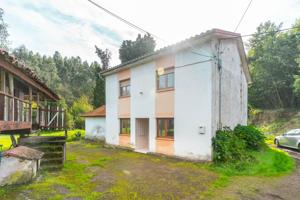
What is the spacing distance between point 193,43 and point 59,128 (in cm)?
858

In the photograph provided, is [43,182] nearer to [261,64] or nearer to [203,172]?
[203,172]

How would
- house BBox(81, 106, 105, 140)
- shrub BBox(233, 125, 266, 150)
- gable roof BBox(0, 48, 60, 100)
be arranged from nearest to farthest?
gable roof BBox(0, 48, 60, 100), shrub BBox(233, 125, 266, 150), house BBox(81, 106, 105, 140)

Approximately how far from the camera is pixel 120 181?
7.25 m

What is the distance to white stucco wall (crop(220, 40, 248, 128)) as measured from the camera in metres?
11.3

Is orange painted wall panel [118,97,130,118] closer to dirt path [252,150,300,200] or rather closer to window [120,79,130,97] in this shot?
window [120,79,130,97]

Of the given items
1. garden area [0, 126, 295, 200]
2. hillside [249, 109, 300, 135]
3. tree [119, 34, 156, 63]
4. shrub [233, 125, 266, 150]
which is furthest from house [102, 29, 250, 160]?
hillside [249, 109, 300, 135]

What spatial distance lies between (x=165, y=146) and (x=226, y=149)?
3.52 m

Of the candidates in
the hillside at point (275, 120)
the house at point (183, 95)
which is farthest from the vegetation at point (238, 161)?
the hillside at point (275, 120)

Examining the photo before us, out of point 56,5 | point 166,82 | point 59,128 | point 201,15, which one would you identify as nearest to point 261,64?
point 166,82

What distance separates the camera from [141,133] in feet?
46.7

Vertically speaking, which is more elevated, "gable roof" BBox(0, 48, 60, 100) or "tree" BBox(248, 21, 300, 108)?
"tree" BBox(248, 21, 300, 108)

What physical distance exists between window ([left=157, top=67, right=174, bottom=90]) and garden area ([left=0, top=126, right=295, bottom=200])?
155 inches

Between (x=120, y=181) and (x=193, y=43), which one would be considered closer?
(x=120, y=181)

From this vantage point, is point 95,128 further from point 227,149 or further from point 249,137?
point 227,149
